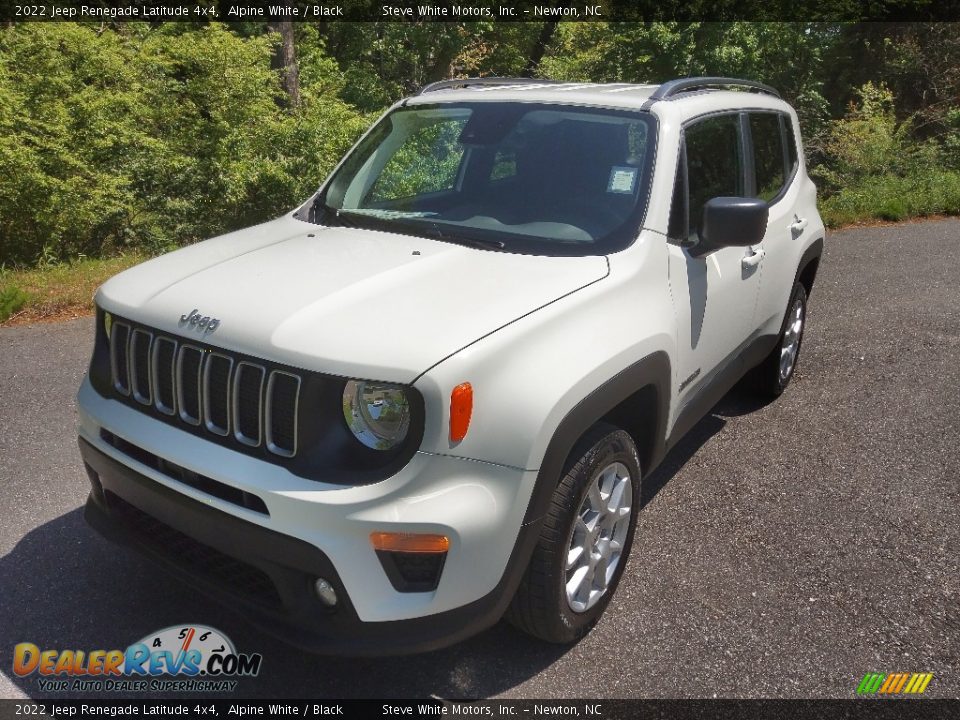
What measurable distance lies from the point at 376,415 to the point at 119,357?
110 cm

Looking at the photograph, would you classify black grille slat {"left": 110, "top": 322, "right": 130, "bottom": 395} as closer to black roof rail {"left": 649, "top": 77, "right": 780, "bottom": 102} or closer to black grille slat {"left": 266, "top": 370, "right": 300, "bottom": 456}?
black grille slat {"left": 266, "top": 370, "right": 300, "bottom": 456}

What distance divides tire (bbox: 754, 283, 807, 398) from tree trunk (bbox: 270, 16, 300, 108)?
13.1 m

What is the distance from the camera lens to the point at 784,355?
5336 millimetres

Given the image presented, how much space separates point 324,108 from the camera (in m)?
13.1

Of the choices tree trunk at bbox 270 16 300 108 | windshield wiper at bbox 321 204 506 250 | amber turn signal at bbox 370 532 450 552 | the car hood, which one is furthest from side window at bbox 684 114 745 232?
tree trunk at bbox 270 16 300 108

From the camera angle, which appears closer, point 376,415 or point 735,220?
point 376,415

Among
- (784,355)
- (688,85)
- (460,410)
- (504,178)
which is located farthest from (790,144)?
(460,410)

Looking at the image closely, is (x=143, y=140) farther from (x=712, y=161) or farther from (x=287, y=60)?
(x=712, y=161)

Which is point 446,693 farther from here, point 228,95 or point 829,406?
point 228,95

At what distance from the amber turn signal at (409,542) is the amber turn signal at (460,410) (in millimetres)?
280

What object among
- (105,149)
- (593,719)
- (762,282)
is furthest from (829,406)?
(105,149)

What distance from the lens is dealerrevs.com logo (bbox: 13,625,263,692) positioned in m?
2.83

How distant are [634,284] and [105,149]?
9.41 m

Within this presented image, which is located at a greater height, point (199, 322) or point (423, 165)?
point (423, 165)
